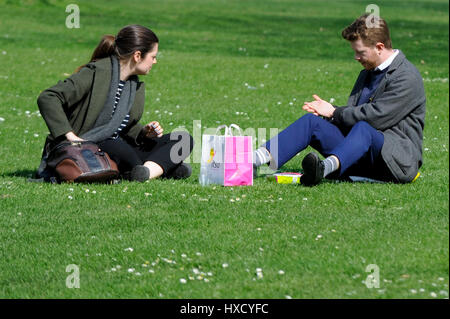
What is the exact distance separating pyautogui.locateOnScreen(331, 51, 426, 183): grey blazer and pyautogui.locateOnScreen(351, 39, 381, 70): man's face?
15cm

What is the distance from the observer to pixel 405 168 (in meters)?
7.25

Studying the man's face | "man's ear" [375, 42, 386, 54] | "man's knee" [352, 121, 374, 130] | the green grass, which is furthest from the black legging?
"man's ear" [375, 42, 386, 54]

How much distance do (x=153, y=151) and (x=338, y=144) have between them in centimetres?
176

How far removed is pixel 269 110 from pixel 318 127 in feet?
17.0

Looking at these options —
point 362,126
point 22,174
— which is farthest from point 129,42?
point 362,126

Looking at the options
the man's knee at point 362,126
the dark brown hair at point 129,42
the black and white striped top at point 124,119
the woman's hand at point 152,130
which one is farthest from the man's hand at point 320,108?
the black and white striped top at point 124,119

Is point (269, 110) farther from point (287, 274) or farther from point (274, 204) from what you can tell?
point (287, 274)

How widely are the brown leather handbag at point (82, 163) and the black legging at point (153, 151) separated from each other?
0.66ft

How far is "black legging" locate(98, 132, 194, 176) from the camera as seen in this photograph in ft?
24.8

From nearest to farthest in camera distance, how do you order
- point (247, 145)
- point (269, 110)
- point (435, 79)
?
point (247, 145)
point (269, 110)
point (435, 79)

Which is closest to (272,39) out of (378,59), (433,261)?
(378,59)

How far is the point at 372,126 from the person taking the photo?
7273mm

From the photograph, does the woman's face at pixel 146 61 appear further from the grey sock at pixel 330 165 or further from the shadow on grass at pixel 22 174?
the grey sock at pixel 330 165
